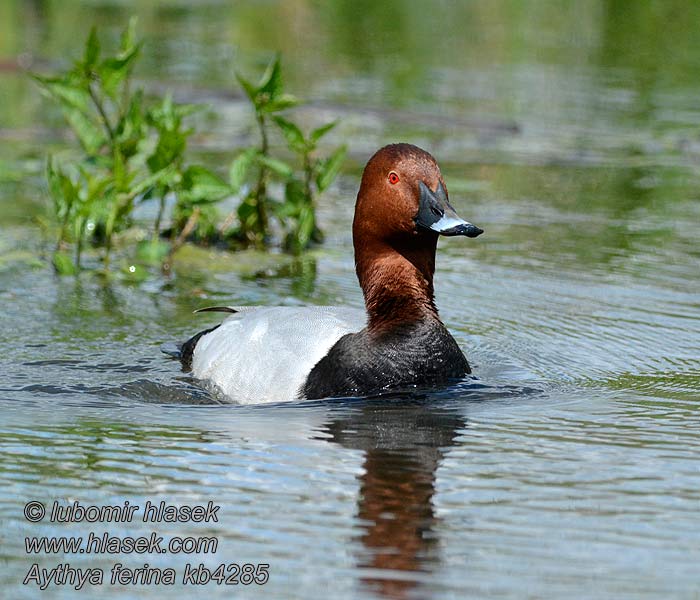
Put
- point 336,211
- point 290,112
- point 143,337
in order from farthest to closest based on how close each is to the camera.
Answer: point 290,112
point 336,211
point 143,337

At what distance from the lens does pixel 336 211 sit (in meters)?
10.9

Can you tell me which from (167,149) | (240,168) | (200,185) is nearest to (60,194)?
(167,149)

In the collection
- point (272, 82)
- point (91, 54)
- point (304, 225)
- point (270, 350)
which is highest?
point (91, 54)

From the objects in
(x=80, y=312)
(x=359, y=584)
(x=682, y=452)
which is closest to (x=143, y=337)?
(x=80, y=312)

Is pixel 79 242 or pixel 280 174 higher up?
pixel 280 174

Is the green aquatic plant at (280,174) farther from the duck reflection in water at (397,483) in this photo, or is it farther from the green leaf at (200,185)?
the duck reflection in water at (397,483)

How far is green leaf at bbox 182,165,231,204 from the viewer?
8930mm

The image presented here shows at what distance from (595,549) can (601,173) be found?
7.93 meters

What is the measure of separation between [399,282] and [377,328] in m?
0.26

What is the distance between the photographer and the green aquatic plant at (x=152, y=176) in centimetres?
862

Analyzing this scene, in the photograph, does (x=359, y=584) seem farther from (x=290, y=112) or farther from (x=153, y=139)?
(x=290, y=112)

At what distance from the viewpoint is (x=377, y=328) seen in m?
6.54

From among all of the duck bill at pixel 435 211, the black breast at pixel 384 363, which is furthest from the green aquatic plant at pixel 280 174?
the black breast at pixel 384 363

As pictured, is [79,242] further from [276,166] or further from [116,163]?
[276,166]
